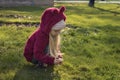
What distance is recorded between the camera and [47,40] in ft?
24.0

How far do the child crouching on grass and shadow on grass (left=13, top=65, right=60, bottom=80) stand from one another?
0.14 meters

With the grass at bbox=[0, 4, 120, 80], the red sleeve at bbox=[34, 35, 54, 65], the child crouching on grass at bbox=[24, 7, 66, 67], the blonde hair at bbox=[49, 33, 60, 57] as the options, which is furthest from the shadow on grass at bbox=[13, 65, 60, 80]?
the blonde hair at bbox=[49, 33, 60, 57]

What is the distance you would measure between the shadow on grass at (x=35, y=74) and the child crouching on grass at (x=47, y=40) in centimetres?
14

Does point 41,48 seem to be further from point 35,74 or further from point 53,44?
point 35,74

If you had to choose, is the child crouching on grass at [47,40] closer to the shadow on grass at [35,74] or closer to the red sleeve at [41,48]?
the red sleeve at [41,48]

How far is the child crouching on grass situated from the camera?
708 centimetres

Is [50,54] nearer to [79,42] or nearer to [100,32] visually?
[79,42]

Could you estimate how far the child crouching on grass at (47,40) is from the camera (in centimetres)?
708

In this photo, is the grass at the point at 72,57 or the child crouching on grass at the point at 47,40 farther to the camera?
the grass at the point at 72,57

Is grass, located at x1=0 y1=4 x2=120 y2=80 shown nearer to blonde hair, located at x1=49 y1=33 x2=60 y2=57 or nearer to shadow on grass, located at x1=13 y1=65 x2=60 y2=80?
shadow on grass, located at x1=13 y1=65 x2=60 y2=80

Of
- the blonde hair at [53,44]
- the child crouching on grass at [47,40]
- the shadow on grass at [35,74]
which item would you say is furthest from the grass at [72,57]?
the blonde hair at [53,44]

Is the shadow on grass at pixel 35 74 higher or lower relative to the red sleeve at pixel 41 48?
lower

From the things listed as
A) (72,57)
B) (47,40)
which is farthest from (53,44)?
→ (72,57)

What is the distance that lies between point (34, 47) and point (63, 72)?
0.83 meters
